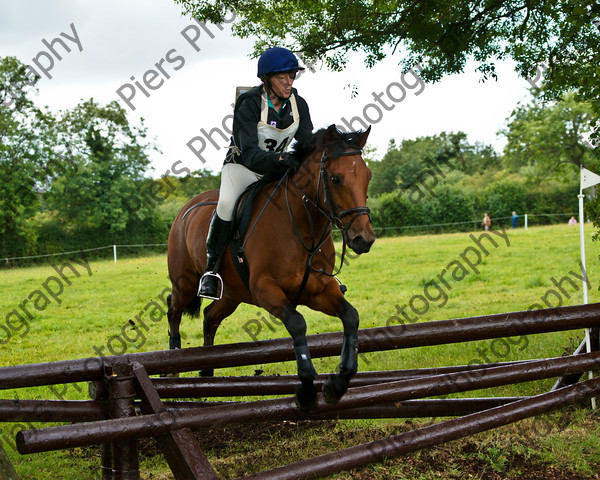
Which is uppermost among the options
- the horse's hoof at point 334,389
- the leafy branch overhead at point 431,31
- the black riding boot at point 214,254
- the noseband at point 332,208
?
the leafy branch overhead at point 431,31

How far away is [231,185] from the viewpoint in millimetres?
4344

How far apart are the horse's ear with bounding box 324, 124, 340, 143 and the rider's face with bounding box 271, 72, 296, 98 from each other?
641mm

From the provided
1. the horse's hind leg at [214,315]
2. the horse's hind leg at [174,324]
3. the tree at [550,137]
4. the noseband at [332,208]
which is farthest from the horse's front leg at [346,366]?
the tree at [550,137]

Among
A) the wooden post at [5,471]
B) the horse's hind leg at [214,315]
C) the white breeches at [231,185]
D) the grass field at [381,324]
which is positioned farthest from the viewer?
the horse's hind leg at [214,315]

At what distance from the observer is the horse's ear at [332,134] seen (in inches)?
139

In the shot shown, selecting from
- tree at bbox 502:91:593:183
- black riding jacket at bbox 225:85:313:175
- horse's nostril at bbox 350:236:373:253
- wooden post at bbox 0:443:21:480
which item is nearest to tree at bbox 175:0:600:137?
black riding jacket at bbox 225:85:313:175

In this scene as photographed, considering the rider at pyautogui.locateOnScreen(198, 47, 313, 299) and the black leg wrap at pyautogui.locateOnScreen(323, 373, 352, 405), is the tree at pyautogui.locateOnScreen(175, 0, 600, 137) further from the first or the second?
the black leg wrap at pyautogui.locateOnScreen(323, 373, 352, 405)

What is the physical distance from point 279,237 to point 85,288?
12749mm

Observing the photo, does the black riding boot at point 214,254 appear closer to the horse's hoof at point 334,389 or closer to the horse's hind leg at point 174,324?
the horse's hoof at point 334,389

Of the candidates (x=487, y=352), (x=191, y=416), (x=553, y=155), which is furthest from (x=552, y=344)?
(x=553, y=155)

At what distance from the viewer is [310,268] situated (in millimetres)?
3703

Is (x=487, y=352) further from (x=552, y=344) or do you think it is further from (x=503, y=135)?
(x=503, y=135)

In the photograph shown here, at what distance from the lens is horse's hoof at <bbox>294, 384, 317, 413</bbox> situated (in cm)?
341

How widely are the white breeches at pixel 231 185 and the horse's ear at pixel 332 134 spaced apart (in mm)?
997
